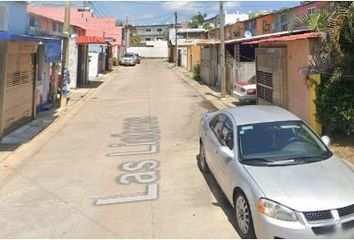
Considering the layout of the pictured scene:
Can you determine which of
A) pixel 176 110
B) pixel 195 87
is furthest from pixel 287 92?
pixel 195 87

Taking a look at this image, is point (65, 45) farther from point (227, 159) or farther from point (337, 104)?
point (227, 159)

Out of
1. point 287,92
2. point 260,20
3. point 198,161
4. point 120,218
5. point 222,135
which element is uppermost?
point 260,20

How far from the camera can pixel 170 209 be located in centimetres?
661

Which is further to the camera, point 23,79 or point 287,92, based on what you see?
point 23,79

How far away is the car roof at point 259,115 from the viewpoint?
6.62m

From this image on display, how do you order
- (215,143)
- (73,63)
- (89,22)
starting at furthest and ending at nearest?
(89,22)
(73,63)
(215,143)

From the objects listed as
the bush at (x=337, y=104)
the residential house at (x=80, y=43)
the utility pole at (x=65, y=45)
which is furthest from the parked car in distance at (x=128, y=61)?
the bush at (x=337, y=104)

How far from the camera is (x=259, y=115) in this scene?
6.87 m

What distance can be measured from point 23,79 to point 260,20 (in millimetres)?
13722

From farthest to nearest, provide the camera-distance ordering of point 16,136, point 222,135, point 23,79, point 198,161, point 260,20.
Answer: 1. point 260,20
2. point 23,79
3. point 16,136
4. point 198,161
5. point 222,135

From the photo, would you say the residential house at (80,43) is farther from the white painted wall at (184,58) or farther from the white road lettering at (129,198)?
the white road lettering at (129,198)

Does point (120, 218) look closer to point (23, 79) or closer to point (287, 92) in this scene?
point (287, 92)

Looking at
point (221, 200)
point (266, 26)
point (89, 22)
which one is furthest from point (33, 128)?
point (89, 22)

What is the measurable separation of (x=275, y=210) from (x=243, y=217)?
0.75m
